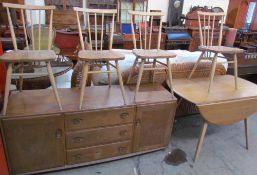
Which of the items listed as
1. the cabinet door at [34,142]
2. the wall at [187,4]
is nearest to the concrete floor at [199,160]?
the cabinet door at [34,142]

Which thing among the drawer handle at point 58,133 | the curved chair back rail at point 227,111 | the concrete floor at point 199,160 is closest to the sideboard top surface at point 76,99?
the drawer handle at point 58,133

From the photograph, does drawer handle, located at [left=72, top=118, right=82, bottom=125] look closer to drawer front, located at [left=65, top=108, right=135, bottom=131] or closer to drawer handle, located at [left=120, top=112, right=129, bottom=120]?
drawer front, located at [left=65, top=108, right=135, bottom=131]

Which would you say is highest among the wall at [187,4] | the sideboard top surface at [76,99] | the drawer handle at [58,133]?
the wall at [187,4]

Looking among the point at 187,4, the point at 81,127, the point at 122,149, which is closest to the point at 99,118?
the point at 81,127

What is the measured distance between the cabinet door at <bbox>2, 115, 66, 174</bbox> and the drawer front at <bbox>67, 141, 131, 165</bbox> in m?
0.08

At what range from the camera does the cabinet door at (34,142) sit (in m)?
1.48

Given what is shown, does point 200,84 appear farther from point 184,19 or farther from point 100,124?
point 184,19

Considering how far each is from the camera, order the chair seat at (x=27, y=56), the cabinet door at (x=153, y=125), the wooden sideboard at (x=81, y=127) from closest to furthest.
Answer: the chair seat at (x=27, y=56) < the wooden sideboard at (x=81, y=127) < the cabinet door at (x=153, y=125)

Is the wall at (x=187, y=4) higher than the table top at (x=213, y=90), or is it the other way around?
the wall at (x=187, y=4)

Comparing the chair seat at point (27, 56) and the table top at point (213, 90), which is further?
the table top at point (213, 90)

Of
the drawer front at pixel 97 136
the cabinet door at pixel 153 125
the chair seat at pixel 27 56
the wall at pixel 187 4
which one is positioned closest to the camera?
the chair seat at pixel 27 56

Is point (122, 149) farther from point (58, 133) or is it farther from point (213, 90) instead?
point (213, 90)

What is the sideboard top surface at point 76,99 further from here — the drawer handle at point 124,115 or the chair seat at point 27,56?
the chair seat at point 27,56

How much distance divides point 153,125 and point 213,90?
72 cm
